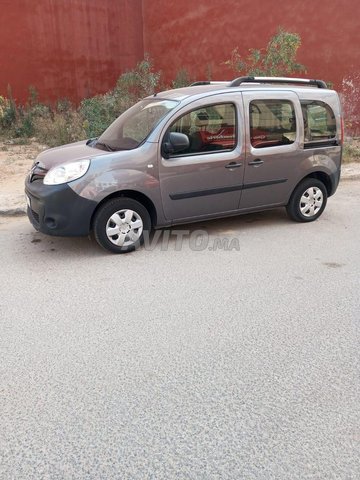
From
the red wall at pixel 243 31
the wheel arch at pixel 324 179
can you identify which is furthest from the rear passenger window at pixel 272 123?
the red wall at pixel 243 31

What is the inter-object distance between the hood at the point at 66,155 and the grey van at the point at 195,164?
2cm

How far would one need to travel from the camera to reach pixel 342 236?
223 inches

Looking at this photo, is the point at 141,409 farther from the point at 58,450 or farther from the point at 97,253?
the point at 97,253

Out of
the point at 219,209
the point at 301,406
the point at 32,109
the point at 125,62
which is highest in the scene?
the point at 125,62

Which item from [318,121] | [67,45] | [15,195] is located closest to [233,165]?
[318,121]

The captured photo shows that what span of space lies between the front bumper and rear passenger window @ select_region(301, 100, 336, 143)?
2985mm

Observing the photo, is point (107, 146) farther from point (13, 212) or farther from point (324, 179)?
point (324, 179)

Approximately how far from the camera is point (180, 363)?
3051mm

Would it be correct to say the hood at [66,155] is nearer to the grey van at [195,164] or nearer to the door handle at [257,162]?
the grey van at [195,164]

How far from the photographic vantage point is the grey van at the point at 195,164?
4.83 meters

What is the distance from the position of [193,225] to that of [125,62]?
1153 cm

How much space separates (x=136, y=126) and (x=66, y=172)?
1137 millimetres

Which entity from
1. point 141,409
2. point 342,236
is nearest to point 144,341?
point 141,409

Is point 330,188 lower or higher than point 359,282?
higher
